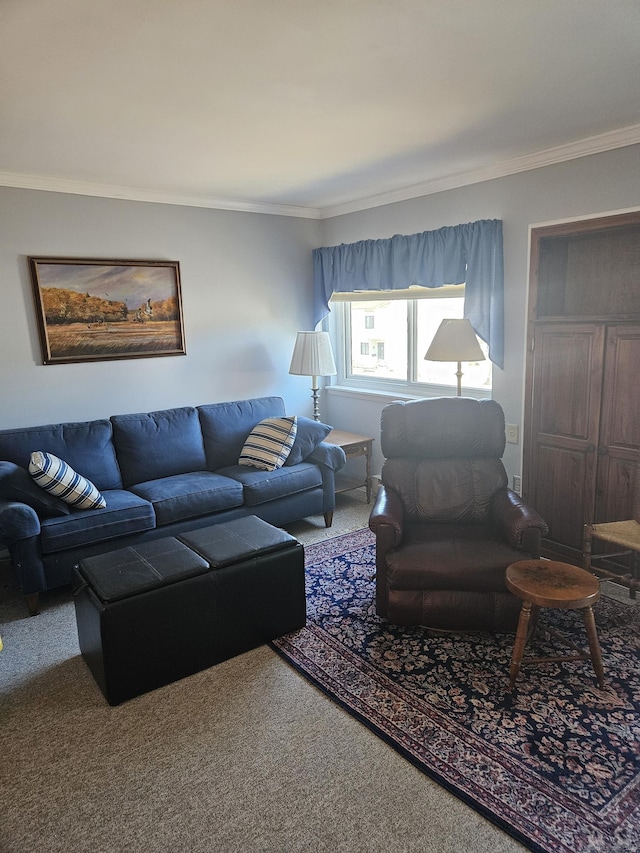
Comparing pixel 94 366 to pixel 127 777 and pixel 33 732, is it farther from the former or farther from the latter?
pixel 127 777

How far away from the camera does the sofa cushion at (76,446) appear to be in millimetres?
3557

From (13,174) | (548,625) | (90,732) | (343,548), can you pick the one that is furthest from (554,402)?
(13,174)

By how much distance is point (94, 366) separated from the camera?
4.09 meters

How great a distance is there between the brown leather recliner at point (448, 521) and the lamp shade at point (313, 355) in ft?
4.42

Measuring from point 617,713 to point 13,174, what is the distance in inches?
172

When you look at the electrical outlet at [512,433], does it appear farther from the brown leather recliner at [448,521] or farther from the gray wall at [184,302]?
the gray wall at [184,302]

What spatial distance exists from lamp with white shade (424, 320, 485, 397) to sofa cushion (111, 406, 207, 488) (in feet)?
6.18

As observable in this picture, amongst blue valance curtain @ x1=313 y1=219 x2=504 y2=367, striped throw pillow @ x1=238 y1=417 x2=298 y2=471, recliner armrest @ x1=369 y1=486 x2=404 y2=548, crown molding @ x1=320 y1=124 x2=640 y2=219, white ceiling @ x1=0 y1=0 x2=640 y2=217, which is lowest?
recliner armrest @ x1=369 y1=486 x2=404 y2=548

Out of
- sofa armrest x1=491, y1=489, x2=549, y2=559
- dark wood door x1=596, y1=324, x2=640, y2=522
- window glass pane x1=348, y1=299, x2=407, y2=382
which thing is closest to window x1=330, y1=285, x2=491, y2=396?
window glass pane x1=348, y1=299, x2=407, y2=382

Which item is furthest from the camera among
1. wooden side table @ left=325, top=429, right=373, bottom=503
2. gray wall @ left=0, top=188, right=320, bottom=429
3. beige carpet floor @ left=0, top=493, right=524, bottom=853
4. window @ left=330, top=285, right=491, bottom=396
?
wooden side table @ left=325, top=429, right=373, bottom=503

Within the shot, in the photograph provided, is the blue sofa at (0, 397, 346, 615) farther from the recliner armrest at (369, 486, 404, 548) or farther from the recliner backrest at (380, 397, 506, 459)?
the recliner armrest at (369, 486, 404, 548)

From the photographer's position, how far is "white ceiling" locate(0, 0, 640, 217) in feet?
5.76

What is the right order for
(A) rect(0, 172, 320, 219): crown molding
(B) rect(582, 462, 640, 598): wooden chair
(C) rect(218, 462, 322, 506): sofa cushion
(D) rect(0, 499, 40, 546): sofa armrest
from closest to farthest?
(B) rect(582, 462, 640, 598): wooden chair → (D) rect(0, 499, 40, 546): sofa armrest → (A) rect(0, 172, 320, 219): crown molding → (C) rect(218, 462, 322, 506): sofa cushion

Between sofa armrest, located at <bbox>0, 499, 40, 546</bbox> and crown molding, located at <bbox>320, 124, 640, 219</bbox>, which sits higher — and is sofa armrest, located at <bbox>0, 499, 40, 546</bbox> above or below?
below
